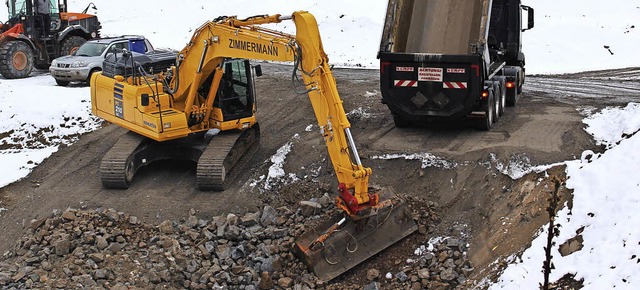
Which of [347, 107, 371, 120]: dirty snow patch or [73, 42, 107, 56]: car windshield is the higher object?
[73, 42, 107, 56]: car windshield

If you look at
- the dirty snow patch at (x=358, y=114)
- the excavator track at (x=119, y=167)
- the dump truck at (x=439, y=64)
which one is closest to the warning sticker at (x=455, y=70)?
the dump truck at (x=439, y=64)

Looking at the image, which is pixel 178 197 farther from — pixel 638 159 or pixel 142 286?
pixel 638 159

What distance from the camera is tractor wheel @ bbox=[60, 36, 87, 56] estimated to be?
24281 mm

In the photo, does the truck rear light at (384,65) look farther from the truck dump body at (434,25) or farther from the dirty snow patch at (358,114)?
the dirty snow patch at (358,114)

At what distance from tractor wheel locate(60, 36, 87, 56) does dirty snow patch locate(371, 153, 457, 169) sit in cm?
1494

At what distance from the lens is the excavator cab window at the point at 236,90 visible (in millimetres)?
14078

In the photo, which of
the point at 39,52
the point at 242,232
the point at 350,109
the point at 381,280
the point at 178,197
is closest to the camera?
the point at 381,280

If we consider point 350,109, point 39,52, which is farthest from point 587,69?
point 39,52

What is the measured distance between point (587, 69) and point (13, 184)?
1962cm

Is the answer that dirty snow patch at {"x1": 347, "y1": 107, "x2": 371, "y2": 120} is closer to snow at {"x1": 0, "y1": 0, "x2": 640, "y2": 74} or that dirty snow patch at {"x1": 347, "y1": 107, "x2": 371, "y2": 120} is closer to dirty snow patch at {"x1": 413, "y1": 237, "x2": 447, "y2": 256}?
dirty snow patch at {"x1": 413, "y1": 237, "x2": 447, "y2": 256}

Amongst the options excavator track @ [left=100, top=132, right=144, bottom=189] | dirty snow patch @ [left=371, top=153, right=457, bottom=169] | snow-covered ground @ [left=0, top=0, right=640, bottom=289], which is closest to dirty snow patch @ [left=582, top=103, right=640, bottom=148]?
snow-covered ground @ [left=0, top=0, right=640, bottom=289]

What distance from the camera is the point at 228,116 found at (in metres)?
14.1

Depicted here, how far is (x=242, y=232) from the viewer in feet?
37.8

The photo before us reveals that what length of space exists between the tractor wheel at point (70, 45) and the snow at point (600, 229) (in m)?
18.6
